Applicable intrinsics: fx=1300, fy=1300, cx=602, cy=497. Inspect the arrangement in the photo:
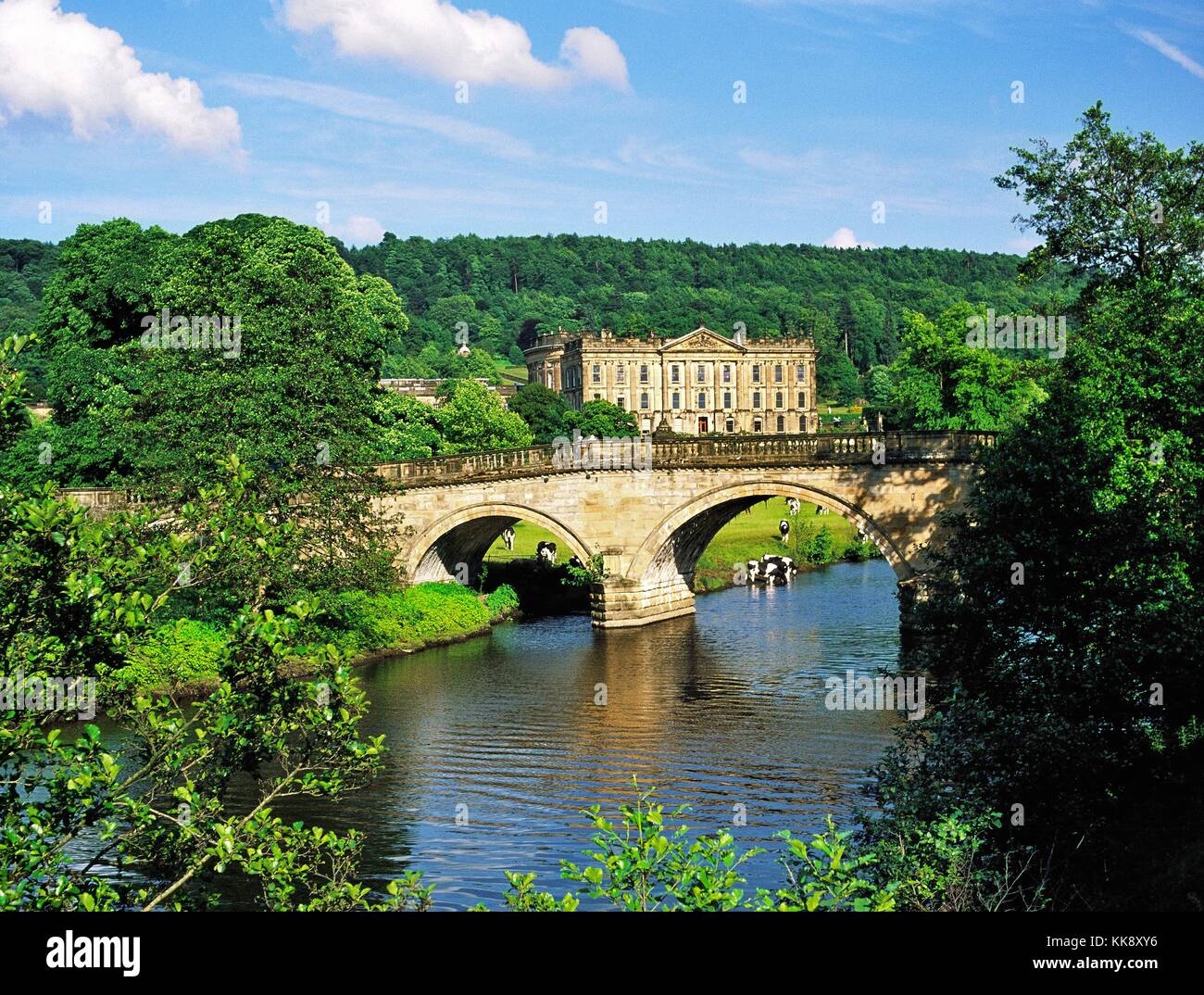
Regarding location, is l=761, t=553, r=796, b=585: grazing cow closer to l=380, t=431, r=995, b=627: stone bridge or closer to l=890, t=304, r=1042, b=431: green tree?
l=380, t=431, r=995, b=627: stone bridge

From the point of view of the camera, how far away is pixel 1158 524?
2009 centimetres

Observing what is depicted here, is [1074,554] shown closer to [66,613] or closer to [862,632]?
[66,613]

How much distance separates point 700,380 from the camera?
12862 centimetres

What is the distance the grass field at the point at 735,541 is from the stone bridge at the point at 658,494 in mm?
8022

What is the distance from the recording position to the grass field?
55.4 meters

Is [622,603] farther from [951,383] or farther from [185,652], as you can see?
[951,383]

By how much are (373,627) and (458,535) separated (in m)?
7.30

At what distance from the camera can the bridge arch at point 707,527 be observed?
4109cm

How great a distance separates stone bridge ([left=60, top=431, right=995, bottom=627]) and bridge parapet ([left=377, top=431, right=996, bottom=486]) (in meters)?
0.04

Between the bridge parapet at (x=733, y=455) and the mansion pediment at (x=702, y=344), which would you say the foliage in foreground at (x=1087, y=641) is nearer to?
the bridge parapet at (x=733, y=455)

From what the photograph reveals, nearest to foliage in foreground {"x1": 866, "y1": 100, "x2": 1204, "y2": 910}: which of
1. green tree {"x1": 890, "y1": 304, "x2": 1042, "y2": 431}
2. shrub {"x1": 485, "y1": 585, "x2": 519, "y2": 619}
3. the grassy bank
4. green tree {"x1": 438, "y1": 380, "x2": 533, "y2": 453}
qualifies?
the grassy bank

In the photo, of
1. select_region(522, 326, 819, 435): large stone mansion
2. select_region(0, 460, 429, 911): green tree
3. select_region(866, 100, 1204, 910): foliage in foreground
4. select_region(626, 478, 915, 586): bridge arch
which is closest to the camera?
select_region(0, 460, 429, 911): green tree

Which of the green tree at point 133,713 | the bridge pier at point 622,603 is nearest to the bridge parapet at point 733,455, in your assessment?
the bridge pier at point 622,603

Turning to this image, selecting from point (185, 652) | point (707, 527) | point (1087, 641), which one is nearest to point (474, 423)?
point (707, 527)
